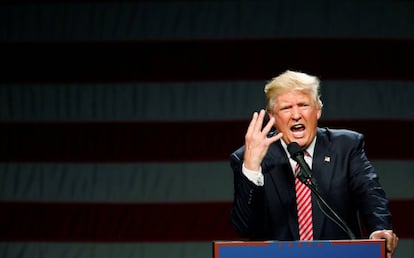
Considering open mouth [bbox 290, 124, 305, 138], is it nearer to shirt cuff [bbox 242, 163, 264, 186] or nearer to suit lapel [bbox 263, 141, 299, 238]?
suit lapel [bbox 263, 141, 299, 238]

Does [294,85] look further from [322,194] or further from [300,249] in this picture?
[300,249]

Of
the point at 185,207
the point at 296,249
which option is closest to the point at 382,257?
the point at 296,249

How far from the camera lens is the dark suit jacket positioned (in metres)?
1.59

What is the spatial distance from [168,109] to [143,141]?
0.58 feet

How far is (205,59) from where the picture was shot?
2910 millimetres

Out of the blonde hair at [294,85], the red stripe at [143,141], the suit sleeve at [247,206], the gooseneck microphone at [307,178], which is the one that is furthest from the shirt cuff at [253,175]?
the red stripe at [143,141]

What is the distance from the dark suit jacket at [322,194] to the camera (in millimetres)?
1593

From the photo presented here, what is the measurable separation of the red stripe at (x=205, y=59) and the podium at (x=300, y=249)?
173 cm

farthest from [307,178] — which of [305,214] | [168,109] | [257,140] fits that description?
[168,109]

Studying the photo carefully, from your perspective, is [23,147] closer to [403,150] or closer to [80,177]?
[80,177]

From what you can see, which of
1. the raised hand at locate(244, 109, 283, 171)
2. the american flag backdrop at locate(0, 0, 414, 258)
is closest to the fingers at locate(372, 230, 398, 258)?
the raised hand at locate(244, 109, 283, 171)

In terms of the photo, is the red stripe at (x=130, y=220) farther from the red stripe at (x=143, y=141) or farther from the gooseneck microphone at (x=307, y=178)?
the gooseneck microphone at (x=307, y=178)

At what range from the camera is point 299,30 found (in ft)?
9.46

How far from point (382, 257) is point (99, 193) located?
184 cm
